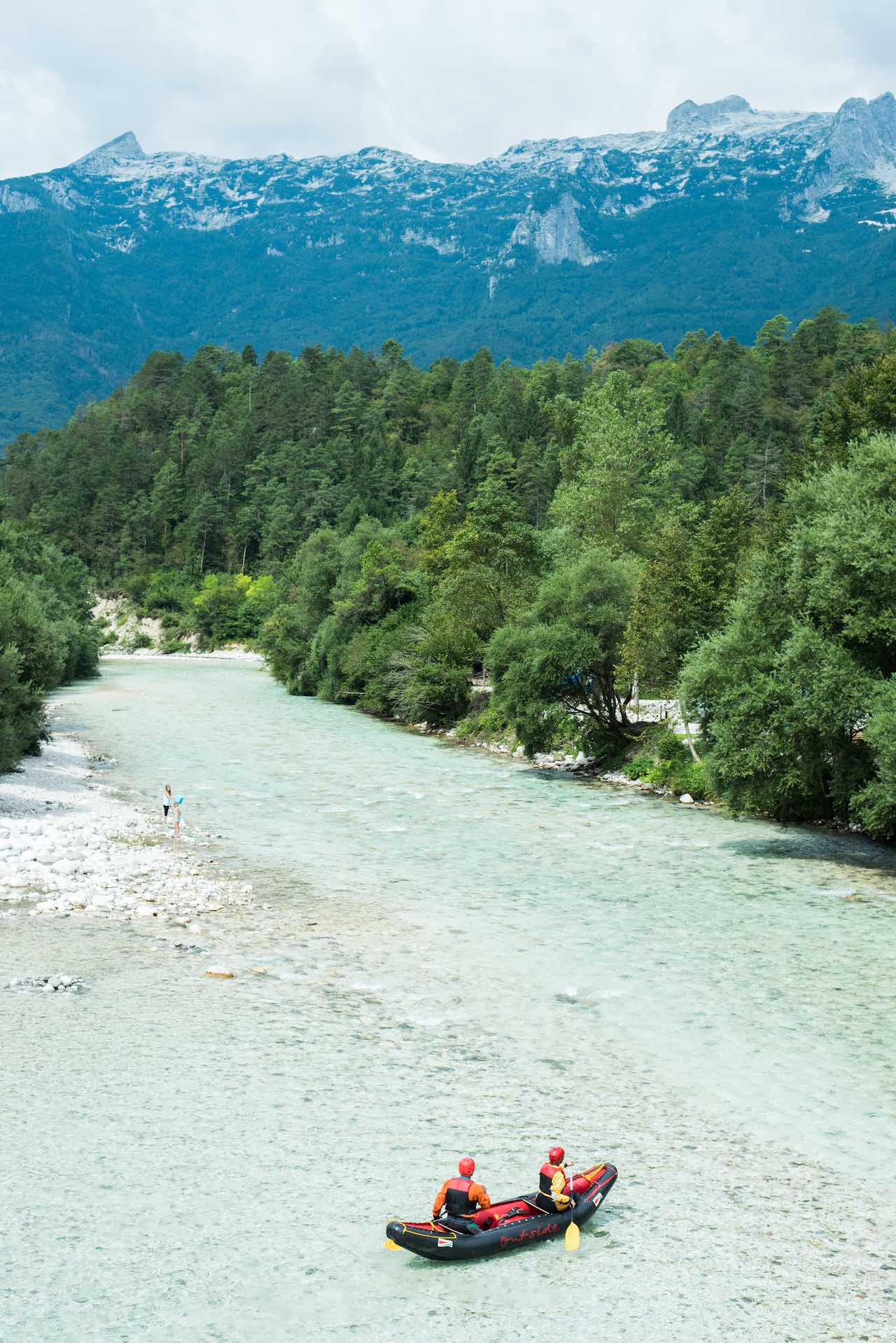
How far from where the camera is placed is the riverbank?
2009cm

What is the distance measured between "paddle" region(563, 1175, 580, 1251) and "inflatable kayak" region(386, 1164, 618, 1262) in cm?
2

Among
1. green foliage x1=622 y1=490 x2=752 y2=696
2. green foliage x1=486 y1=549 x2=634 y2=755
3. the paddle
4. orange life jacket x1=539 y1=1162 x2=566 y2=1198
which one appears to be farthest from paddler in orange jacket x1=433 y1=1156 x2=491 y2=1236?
green foliage x1=486 y1=549 x2=634 y2=755

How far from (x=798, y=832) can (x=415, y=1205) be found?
20852 mm

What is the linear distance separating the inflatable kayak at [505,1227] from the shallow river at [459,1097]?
0.22m

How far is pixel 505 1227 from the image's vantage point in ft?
32.1

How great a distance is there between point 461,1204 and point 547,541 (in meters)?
52.5

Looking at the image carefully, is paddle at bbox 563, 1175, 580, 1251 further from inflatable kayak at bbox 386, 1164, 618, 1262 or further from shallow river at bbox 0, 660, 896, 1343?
shallow river at bbox 0, 660, 896, 1343

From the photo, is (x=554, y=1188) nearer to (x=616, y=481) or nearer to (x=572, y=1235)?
(x=572, y=1235)

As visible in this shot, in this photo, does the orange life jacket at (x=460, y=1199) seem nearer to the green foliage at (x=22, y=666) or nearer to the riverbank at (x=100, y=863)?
the riverbank at (x=100, y=863)

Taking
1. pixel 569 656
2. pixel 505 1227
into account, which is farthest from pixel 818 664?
pixel 505 1227

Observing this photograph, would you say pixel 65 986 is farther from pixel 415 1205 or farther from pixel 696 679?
pixel 696 679

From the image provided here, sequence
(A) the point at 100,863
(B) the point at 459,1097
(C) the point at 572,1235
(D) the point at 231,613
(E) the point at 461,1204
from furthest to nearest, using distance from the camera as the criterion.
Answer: (D) the point at 231,613, (A) the point at 100,863, (B) the point at 459,1097, (C) the point at 572,1235, (E) the point at 461,1204

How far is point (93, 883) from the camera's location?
21.2 m

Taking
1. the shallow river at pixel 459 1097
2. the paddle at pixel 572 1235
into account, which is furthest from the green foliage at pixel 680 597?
the paddle at pixel 572 1235
